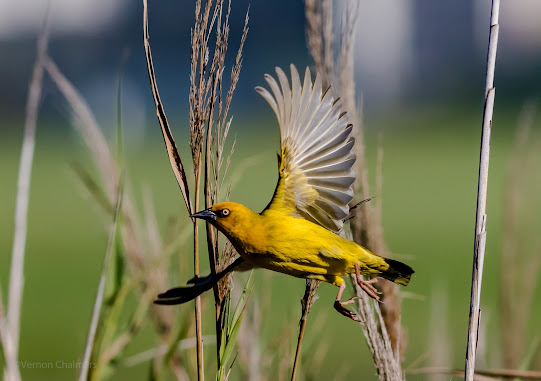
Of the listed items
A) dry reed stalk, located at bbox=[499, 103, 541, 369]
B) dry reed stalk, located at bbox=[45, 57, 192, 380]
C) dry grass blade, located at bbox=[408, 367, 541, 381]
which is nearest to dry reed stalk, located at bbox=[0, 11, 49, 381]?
dry reed stalk, located at bbox=[45, 57, 192, 380]

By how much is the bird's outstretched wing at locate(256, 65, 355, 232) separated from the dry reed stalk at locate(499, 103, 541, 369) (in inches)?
31.8

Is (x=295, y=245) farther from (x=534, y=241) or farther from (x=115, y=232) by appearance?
(x=534, y=241)

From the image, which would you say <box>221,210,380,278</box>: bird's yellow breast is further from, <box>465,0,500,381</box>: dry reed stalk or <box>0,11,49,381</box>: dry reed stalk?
<box>0,11,49,381</box>: dry reed stalk

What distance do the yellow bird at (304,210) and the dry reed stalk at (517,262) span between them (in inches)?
29.4

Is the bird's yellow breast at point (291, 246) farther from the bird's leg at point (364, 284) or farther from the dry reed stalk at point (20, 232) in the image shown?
the dry reed stalk at point (20, 232)

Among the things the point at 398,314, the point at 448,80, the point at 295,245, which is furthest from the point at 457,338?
the point at 448,80

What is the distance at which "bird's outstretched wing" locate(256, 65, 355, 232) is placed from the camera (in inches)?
33.0

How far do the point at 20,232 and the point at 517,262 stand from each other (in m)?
1.07

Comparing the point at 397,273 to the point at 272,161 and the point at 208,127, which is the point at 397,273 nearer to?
the point at 208,127

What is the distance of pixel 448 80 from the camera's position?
2428 cm

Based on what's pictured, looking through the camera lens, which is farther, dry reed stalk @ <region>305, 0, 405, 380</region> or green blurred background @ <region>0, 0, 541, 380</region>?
green blurred background @ <region>0, 0, 541, 380</region>

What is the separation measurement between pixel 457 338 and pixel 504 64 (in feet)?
63.5

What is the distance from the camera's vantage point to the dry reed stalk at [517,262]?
155cm

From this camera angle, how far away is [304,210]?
86 cm
